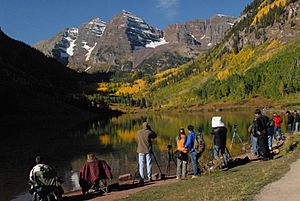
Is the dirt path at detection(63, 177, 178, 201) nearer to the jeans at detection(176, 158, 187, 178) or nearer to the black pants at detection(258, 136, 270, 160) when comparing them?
the jeans at detection(176, 158, 187, 178)

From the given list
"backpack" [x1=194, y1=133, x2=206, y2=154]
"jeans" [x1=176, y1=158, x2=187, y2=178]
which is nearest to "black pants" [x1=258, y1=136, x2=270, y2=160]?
"backpack" [x1=194, y1=133, x2=206, y2=154]

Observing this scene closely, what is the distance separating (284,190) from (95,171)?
11607mm

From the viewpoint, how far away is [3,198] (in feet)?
99.5

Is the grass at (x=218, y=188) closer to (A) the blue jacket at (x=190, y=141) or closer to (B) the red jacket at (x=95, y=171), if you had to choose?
(A) the blue jacket at (x=190, y=141)

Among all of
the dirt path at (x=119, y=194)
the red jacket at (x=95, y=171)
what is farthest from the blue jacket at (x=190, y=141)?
the red jacket at (x=95, y=171)

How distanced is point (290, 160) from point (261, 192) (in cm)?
825

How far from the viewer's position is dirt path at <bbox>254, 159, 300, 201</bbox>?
13.8 metres

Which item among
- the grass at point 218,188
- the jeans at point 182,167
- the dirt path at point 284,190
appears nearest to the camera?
the dirt path at point 284,190

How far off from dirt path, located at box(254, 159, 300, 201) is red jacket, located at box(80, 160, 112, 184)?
1014 cm

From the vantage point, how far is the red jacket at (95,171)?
2275 centimetres

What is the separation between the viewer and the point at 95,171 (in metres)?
22.7

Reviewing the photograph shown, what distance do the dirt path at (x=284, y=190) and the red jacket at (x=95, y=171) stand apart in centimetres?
1014

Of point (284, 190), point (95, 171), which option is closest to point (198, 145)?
point (95, 171)

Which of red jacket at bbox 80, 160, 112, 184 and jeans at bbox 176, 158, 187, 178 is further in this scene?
jeans at bbox 176, 158, 187, 178
